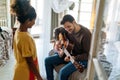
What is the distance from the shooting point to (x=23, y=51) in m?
1.60

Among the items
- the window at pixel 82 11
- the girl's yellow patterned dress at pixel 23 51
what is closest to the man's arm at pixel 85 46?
the girl's yellow patterned dress at pixel 23 51

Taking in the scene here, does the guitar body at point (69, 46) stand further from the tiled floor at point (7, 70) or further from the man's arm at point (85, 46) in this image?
the tiled floor at point (7, 70)

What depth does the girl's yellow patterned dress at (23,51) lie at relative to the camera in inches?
62.4

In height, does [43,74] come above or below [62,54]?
below

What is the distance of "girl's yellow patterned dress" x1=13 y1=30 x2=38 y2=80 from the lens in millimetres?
1586

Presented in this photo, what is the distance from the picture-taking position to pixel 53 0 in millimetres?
2805

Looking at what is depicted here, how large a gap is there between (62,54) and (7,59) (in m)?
1.27

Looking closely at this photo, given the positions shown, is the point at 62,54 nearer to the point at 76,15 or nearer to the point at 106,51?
the point at 106,51

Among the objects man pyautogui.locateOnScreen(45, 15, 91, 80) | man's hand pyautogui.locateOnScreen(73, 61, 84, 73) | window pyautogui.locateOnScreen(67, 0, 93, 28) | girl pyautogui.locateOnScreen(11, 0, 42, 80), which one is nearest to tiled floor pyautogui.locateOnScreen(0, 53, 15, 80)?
man pyautogui.locateOnScreen(45, 15, 91, 80)

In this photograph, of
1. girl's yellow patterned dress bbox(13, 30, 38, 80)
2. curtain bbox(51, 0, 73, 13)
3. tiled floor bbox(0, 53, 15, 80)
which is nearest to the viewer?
girl's yellow patterned dress bbox(13, 30, 38, 80)

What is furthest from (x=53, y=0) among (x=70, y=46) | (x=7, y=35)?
(x=7, y=35)

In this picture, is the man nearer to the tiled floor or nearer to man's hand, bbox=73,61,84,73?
man's hand, bbox=73,61,84,73

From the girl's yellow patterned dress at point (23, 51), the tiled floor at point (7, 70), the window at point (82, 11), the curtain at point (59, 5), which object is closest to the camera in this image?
the girl's yellow patterned dress at point (23, 51)

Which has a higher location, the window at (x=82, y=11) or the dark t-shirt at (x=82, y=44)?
the window at (x=82, y=11)
